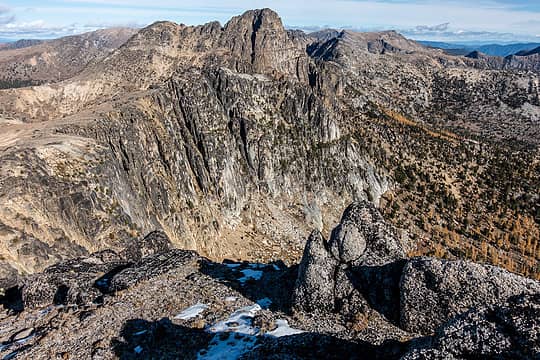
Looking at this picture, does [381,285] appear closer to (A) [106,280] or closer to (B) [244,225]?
(A) [106,280]

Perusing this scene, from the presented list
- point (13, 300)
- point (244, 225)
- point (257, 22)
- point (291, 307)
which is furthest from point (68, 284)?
point (257, 22)

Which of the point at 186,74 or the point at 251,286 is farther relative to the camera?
the point at 186,74

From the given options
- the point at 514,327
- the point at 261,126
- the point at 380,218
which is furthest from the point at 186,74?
the point at 514,327

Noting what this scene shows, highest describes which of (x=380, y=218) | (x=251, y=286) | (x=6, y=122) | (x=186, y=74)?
(x=186, y=74)

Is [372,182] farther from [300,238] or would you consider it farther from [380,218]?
[380,218]

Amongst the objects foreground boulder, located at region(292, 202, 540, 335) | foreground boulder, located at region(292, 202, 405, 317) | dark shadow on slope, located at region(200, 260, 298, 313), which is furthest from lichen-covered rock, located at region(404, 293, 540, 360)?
dark shadow on slope, located at region(200, 260, 298, 313)

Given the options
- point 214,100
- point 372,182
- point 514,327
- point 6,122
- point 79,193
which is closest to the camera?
point 514,327

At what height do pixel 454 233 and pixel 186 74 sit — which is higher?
pixel 186 74
